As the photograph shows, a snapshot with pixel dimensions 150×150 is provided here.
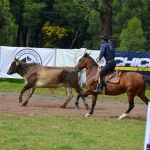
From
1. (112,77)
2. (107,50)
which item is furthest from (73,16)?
(107,50)

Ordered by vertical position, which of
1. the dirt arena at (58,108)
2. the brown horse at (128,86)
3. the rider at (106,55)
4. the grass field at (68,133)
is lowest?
the dirt arena at (58,108)

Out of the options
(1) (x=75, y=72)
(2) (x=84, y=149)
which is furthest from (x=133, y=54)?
(2) (x=84, y=149)

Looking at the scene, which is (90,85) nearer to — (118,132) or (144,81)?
(144,81)

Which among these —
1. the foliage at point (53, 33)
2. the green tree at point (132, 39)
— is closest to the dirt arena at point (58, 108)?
the green tree at point (132, 39)

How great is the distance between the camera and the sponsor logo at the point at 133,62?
2578 centimetres

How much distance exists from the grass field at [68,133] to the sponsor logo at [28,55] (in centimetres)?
1227

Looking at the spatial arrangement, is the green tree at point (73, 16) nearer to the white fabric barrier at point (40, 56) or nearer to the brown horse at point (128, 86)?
the white fabric barrier at point (40, 56)

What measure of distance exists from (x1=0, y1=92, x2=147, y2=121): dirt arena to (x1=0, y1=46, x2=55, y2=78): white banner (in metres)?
3.83

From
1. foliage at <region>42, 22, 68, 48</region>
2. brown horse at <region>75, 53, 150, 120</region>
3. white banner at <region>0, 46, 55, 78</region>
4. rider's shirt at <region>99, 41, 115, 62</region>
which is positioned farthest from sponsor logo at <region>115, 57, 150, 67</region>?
foliage at <region>42, 22, 68, 48</region>

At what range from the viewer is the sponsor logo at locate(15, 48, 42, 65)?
26844mm

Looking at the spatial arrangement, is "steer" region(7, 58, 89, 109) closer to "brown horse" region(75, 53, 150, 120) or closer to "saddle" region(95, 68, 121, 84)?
"brown horse" region(75, 53, 150, 120)

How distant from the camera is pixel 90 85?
52.3ft

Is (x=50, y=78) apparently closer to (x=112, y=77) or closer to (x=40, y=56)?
(x=112, y=77)

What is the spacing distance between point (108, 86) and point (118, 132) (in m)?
3.73
